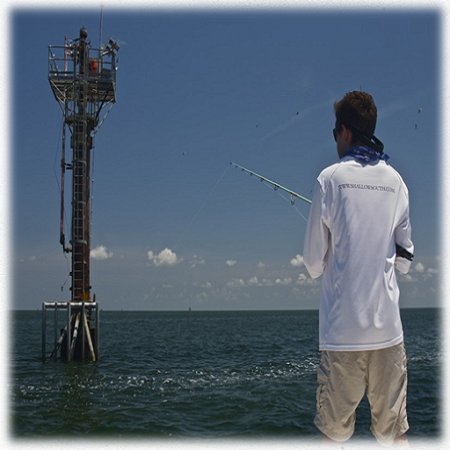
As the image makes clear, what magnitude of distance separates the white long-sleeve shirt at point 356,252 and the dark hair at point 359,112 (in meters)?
0.27

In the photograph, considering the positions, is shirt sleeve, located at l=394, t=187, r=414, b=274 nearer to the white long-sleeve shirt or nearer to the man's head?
the white long-sleeve shirt

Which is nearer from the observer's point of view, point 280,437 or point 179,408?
point 280,437

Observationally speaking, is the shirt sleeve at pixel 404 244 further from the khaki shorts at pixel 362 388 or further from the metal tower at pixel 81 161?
the metal tower at pixel 81 161

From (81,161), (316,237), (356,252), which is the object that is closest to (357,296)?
(356,252)

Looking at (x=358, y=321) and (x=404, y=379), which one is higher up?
(x=358, y=321)

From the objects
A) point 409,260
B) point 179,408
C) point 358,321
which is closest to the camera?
point 358,321

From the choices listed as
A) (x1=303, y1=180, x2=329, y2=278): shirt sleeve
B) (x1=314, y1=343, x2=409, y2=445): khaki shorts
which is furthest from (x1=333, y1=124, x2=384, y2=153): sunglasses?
(x1=314, y1=343, x2=409, y2=445): khaki shorts

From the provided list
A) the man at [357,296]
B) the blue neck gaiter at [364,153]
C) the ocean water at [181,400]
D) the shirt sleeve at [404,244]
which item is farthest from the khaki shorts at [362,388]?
the ocean water at [181,400]

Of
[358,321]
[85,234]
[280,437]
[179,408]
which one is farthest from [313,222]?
[85,234]

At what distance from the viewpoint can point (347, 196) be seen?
320cm

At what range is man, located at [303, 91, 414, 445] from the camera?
3100 millimetres

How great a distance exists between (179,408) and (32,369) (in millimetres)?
10873

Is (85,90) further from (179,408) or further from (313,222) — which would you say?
(313,222)

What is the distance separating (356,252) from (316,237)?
0.28m
